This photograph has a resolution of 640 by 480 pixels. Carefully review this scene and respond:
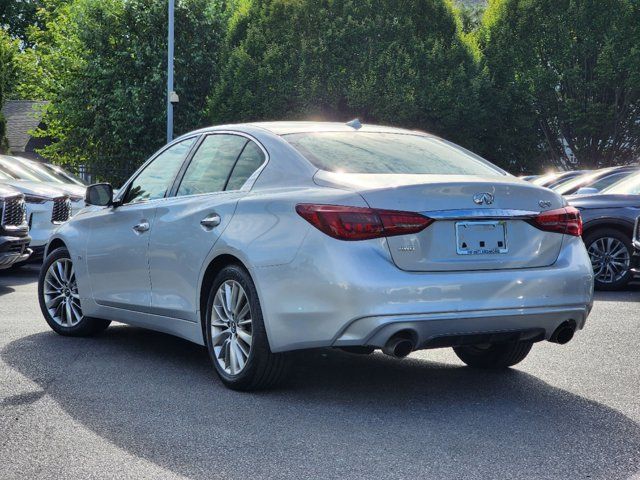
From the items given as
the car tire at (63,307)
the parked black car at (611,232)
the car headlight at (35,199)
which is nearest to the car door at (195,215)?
the car tire at (63,307)

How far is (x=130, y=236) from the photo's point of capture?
6930 millimetres

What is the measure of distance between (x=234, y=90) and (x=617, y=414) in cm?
3142

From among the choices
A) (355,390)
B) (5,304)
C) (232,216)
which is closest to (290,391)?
(355,390)

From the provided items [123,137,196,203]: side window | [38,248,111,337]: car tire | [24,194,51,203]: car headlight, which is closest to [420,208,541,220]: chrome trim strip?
[123,137,196,203]: side window

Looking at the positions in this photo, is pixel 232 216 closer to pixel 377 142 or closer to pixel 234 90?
pixel 377 142

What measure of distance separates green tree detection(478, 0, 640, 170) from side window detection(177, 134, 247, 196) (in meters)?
31.0

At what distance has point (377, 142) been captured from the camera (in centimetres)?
611

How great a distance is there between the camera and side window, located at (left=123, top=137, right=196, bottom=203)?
6809 millimetres

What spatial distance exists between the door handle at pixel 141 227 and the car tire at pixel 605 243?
773 centimetres

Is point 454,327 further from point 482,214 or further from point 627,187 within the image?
point 627,187

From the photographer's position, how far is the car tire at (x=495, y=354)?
6418 mm

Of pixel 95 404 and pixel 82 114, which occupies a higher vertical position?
pixel 95 404

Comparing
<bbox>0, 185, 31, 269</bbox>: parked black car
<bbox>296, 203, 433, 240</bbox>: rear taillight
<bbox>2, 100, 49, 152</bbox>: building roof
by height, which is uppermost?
<bbox>296, 203, 433, 240</bbox>: rear taillight

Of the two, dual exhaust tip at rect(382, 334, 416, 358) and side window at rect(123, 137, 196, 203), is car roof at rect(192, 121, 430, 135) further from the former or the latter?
dual exhaust tip at rect(382, 334, 416, 358)
